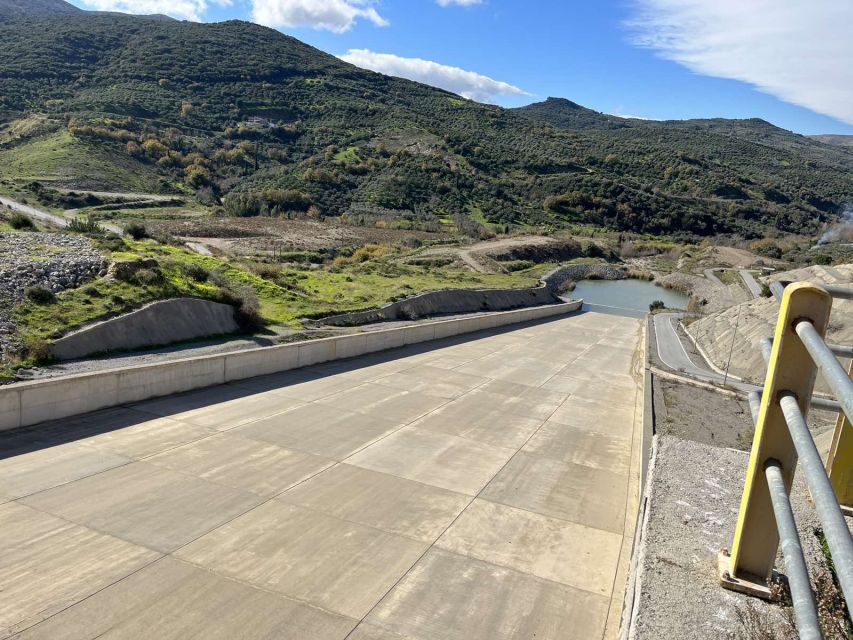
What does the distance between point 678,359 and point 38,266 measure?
939 inches

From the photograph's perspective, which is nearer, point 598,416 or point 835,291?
point 835,291

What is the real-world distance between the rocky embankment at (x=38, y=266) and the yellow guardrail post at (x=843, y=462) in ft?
48.0

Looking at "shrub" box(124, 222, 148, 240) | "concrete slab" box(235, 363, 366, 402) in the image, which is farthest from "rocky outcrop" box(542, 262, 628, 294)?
"concrete slab" box(235, 363, 366, 402)

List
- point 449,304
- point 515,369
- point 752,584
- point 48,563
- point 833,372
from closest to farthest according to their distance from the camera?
point 833,372 < point 752,584 < point 48,563 < point 515,369 < point 449,304

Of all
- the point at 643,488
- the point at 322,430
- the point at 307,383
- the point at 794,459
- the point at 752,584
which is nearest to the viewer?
the point at 794,459

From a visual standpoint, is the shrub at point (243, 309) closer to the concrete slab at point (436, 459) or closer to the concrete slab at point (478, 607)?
the concrete slab at point (436, 459)

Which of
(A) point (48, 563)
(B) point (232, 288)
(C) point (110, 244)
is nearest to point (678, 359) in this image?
(B) point (232, 288)

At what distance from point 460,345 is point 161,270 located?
11537 mm

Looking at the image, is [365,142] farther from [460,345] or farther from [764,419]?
[764,419]

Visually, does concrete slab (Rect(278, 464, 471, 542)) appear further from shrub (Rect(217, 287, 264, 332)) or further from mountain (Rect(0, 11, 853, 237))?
mountain (Rect(0, 11, 853, 237))

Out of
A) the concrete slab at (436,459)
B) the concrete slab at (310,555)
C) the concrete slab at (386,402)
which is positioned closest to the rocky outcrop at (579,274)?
the concrete slab at (386,402)

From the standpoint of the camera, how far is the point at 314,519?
8914 millimetres

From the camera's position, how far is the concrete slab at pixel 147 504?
812cm

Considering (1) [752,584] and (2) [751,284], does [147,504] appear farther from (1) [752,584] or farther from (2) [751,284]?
(2) [751,284]
